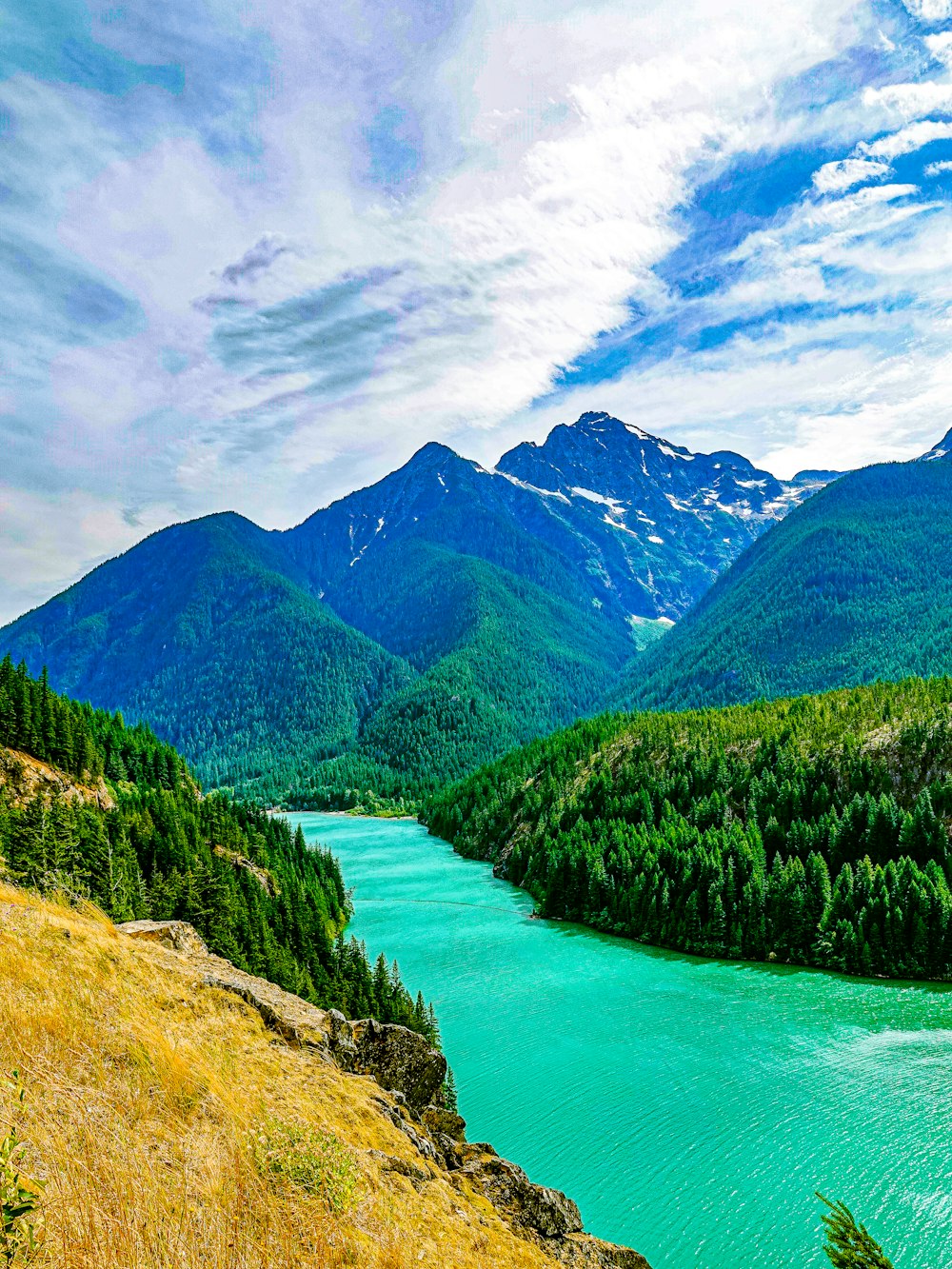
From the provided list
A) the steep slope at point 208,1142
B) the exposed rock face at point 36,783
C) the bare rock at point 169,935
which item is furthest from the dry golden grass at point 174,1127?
the exposed rock face at point 36,783

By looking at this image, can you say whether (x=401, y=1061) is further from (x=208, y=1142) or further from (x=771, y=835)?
(x=771, y=835)

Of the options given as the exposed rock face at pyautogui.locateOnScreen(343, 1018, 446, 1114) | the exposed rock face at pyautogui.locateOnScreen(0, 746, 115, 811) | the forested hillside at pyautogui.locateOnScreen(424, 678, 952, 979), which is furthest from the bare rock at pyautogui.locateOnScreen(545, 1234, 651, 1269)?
the exposed rock face at pyautogui.locateOnScreen(0, 746, 115, 811)

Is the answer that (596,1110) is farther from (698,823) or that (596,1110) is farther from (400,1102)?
(698,823)

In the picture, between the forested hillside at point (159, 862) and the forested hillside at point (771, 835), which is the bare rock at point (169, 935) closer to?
the forested hillside at point (159, 862)

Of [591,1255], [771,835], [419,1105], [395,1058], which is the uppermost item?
[395,1058]

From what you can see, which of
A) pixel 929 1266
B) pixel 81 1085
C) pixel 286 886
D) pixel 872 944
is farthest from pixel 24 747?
pixel 872 944

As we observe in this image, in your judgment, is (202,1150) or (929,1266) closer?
(202,1150)

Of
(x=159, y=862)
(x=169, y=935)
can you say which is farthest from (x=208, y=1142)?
(x=159, y=862)
